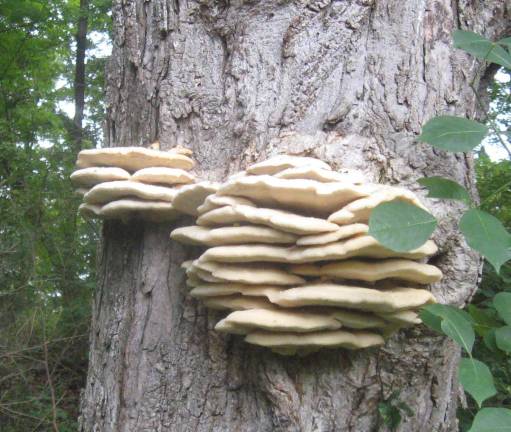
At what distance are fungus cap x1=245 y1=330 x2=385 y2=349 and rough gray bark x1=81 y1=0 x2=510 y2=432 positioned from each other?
0.20 meters

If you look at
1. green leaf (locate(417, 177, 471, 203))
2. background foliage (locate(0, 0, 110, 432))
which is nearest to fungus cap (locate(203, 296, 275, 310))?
green leaf (locate(417, 177, 471, 203))

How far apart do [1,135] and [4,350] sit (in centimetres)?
483

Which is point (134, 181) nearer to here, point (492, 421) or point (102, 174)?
point (102, 174)

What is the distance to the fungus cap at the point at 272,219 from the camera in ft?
4.89

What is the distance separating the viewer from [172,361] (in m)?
1.90

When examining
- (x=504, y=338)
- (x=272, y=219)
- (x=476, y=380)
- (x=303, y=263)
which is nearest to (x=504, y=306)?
(x=504, y=338)

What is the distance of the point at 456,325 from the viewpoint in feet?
4.58

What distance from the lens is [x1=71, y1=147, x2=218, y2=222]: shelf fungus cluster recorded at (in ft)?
5.92

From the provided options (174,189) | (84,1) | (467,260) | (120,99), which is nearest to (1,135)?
(84,1)

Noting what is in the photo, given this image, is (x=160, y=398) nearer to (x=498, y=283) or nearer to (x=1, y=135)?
(x=498, y=283)

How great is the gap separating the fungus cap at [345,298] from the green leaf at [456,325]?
0.11 m

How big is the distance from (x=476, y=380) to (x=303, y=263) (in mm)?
585

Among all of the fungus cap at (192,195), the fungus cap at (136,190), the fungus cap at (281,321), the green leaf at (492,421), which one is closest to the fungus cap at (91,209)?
the fungus cap at (136,190)

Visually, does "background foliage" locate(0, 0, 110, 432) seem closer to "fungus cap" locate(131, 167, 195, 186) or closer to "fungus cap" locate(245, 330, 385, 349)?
"fungus cap" locate(131, 167, 195, 186)
